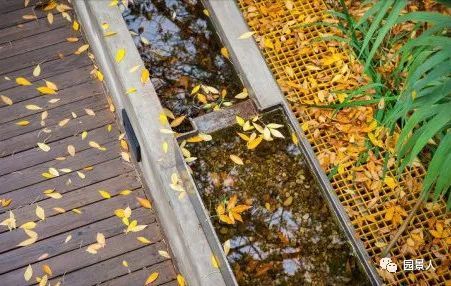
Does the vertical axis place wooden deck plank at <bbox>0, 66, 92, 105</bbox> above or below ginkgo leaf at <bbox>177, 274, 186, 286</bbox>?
above

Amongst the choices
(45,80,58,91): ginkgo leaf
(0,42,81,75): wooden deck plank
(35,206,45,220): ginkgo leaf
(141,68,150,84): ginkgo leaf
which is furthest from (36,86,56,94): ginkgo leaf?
(141,68,150,84): ginkgo leaf

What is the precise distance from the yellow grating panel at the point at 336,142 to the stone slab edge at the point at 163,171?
82 centimetres

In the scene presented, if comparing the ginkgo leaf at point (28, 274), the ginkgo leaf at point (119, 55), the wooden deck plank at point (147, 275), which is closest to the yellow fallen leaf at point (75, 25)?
the ginkgo leaf at point (119, 55)

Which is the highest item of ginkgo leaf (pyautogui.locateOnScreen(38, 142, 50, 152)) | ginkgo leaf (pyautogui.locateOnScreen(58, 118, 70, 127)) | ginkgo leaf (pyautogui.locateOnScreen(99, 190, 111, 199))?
ginkgo leaf (pyautogui.locateOnScreen(58, 118, 70, 127))

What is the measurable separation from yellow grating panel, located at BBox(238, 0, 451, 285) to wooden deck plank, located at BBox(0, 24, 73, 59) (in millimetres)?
1646

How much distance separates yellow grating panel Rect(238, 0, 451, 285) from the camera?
8.37 feet

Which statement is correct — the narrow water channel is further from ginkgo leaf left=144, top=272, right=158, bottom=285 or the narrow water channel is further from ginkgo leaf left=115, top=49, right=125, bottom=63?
ginkgo leaf left=144, top=272, right=158, bottom=285

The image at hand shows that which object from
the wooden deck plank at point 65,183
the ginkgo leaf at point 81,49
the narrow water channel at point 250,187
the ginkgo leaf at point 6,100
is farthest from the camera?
the ginkgo leaf at point 81,49

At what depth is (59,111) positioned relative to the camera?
3721 mm

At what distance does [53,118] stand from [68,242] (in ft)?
3.34

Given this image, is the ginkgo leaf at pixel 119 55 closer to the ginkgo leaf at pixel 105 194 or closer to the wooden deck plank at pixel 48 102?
the wooden deck plank at pixel 48 102

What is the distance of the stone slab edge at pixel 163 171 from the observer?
2.52m

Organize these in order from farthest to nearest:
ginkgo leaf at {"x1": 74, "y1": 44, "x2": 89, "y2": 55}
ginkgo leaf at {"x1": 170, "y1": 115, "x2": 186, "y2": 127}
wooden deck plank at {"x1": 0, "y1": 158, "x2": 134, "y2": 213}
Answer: ginkgo leaf at {"x1": 74, "y1": 44, "x2": 89, "y2": 55}
wooden deck plank at {"x1": 0, "y1": 158, "x2": 134, "y2": 213}
ginkgo leaf at {"x1": 170, "y1": 115, "x2": 186, "y2": 127}

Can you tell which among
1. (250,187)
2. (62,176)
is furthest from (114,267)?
(250,187)
